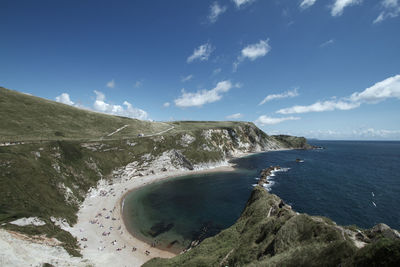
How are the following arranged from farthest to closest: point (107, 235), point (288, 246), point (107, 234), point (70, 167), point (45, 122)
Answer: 1. point (45, 122)
2. point (70, 167)
3. point (107, 234)
4. point (107, 235)
5. point (288, 246)

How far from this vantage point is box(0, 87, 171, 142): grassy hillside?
3178 inches

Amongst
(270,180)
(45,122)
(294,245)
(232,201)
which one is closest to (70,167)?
(45,122)

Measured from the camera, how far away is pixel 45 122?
9769 centimetres

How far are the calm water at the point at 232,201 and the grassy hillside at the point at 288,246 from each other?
17789 millimetres

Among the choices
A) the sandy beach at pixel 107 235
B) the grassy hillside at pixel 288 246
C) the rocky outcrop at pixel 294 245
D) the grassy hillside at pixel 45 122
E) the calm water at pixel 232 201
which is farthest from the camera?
the grassy hillside at pixel 45 122

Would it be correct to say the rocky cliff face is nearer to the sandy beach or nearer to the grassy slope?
the grassy slope

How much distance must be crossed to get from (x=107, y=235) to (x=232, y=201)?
40.0 m

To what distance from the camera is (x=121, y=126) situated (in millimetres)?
135125

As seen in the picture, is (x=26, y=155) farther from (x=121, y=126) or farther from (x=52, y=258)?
(x=121, y=126)

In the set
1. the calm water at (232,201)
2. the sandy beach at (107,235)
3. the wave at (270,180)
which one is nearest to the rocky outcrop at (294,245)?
the sandy beach at (107,235)

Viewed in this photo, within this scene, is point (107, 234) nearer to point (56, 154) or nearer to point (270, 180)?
point (56, 154)

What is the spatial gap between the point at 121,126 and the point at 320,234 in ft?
461

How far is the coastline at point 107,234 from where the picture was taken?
37.2 meters

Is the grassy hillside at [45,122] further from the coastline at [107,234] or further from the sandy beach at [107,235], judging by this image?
the sandy beach at [107,235]
